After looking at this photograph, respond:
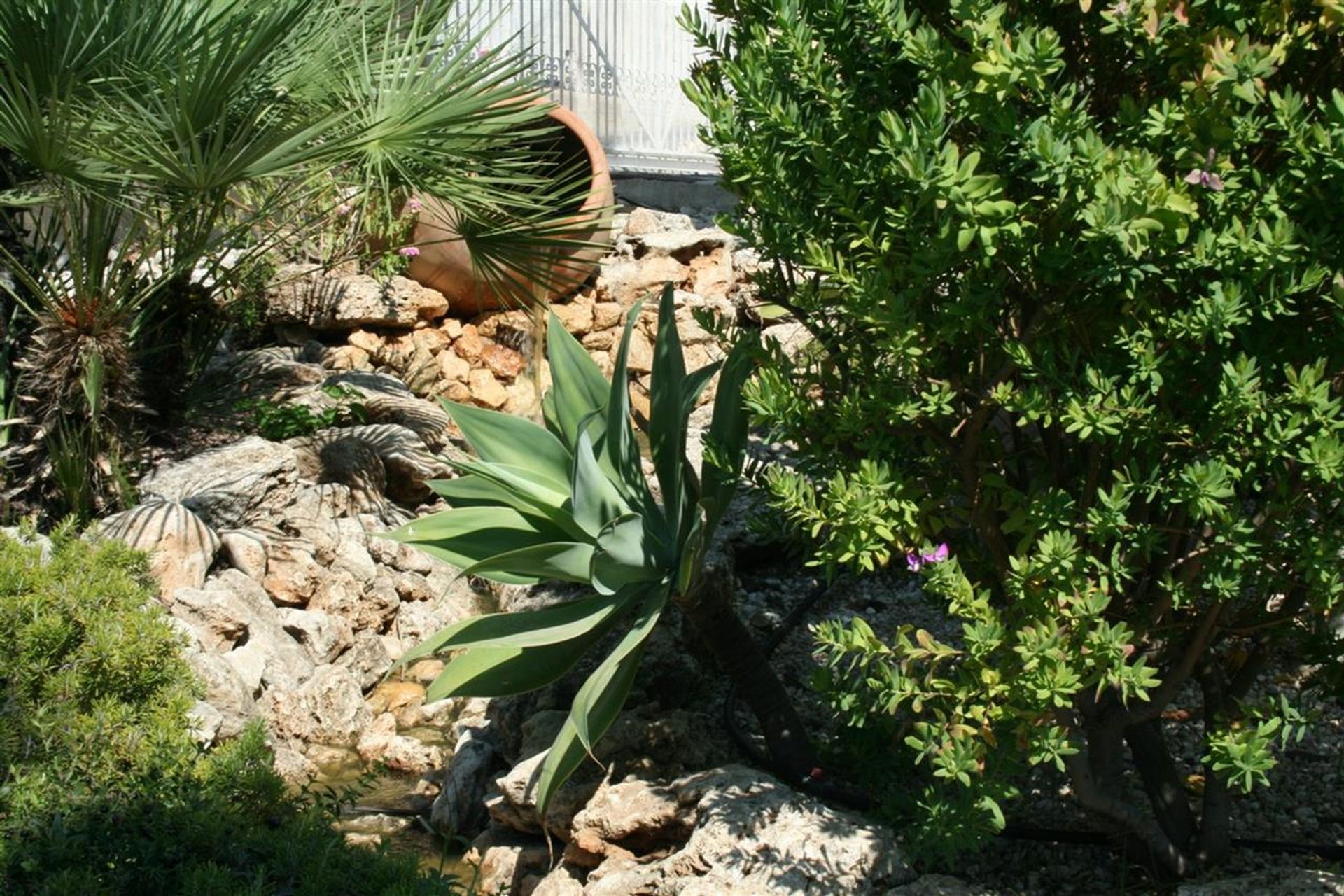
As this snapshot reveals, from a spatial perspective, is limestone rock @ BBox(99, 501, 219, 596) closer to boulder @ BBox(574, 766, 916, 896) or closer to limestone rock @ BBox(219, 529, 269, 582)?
limestone rock @ BBox(219, 529, 269, 582)

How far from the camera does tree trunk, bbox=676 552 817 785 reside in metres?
3.67

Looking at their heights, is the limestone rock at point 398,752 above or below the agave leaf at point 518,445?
below

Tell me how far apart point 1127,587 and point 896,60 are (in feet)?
4.35

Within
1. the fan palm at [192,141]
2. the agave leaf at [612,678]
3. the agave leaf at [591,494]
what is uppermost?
the fan palm at [192,141]

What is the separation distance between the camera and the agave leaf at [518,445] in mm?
3875

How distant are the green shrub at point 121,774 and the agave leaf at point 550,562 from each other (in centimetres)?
72

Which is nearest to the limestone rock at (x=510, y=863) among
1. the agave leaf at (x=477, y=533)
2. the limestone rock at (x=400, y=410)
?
the agave leaf at (x=477, y=533)

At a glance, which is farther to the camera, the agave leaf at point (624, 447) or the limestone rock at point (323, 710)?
the limestone rock at point (323, 710)

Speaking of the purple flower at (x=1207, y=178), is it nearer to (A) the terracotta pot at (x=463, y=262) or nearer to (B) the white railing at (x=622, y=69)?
(A) the terracotta pot at (x=463, y=262)

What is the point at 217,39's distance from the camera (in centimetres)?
545

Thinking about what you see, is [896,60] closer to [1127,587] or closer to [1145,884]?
[1127,587]

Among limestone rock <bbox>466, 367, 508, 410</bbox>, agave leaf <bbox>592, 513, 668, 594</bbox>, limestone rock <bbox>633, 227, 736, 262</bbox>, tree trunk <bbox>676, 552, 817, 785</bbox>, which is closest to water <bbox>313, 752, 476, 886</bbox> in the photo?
tree trunk <bbox>676, 552, 817, 785</bbox>

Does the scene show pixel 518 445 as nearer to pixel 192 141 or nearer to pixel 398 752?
pixel 398 752

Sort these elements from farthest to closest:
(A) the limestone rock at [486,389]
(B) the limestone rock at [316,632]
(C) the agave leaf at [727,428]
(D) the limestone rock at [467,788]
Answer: (A) the limestone rock at [486,389], (B) the limestone rock at [316,632], (D) the limestone rock at [467,788], (C) the agave leaf at [727,428]
